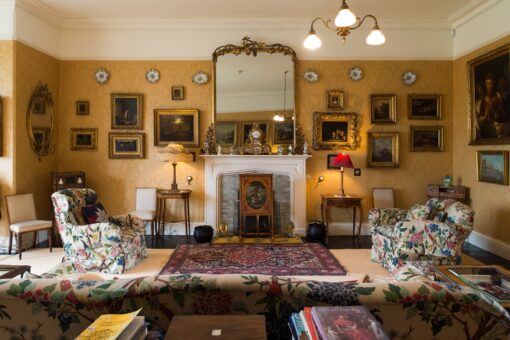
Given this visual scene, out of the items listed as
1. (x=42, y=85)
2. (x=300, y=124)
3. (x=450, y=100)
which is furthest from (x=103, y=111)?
(x=450, y=100)

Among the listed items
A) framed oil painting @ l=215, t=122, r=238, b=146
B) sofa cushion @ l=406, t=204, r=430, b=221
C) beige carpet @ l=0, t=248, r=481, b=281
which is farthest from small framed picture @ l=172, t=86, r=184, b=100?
sofa cushion @ l=406, t=204, r=430, b=221

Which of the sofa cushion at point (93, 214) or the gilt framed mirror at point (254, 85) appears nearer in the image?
the sofa cushion at point (93, 214)

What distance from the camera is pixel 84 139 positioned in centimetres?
726

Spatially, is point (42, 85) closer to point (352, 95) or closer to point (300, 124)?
point (300, 124)

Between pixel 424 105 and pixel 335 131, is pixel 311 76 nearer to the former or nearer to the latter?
pixel 335 131

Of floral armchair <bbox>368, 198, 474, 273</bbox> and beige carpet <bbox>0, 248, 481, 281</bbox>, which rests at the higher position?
floral armchair <bbox>368, 198, 474, 273</bbox>

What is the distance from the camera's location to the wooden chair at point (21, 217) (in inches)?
220

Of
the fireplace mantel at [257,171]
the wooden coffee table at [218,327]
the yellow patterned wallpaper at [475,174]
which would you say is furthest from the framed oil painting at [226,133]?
the wooden coffee table at [218,327]

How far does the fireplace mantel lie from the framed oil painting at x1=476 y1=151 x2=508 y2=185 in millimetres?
2902

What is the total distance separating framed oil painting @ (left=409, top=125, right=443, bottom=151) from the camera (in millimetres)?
7262

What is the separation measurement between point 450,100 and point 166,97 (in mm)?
5345

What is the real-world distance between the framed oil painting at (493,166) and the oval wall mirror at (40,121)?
7.38 meters

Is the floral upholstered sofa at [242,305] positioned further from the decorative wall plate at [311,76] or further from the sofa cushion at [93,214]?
the decorative wall plate at [311,76]

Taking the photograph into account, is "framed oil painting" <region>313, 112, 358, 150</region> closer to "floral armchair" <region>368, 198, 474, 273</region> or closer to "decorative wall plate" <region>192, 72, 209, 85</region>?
"decorative wall plate" <region>192, 72, 209, 85</region>
